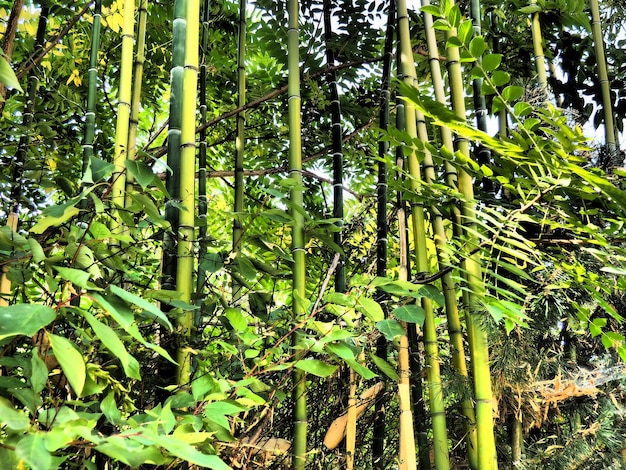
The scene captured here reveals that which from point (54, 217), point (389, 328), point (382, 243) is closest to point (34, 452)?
point (54, 217)

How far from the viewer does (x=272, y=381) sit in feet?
3.22

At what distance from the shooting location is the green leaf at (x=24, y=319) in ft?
1.49

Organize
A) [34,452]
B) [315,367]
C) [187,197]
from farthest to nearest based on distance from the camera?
[187,197] → [315,367] → [34,452]

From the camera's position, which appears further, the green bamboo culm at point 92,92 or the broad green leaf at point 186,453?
the green bamboo culm at point 92,92

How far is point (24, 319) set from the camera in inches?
18.6

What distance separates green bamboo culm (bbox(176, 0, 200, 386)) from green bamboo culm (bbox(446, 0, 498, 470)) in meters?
0.42

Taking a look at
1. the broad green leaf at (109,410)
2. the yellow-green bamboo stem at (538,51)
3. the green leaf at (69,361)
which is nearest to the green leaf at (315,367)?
the broad green leaf at (109,410)

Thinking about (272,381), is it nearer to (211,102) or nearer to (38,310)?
(38,310)

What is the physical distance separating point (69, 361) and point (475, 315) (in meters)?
0.67

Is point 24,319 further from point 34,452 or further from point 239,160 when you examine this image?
point 239,160

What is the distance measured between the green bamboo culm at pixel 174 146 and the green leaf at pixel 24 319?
1.32 feet

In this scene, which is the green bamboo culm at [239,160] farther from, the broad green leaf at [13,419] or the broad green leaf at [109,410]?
the broad green leaf at [13,419]

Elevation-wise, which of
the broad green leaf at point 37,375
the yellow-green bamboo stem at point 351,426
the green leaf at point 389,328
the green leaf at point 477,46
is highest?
the green leaf at point 477,46

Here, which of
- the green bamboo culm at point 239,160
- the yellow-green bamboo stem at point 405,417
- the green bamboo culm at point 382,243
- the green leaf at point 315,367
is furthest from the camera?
the green bamboo culm at point 239,160
